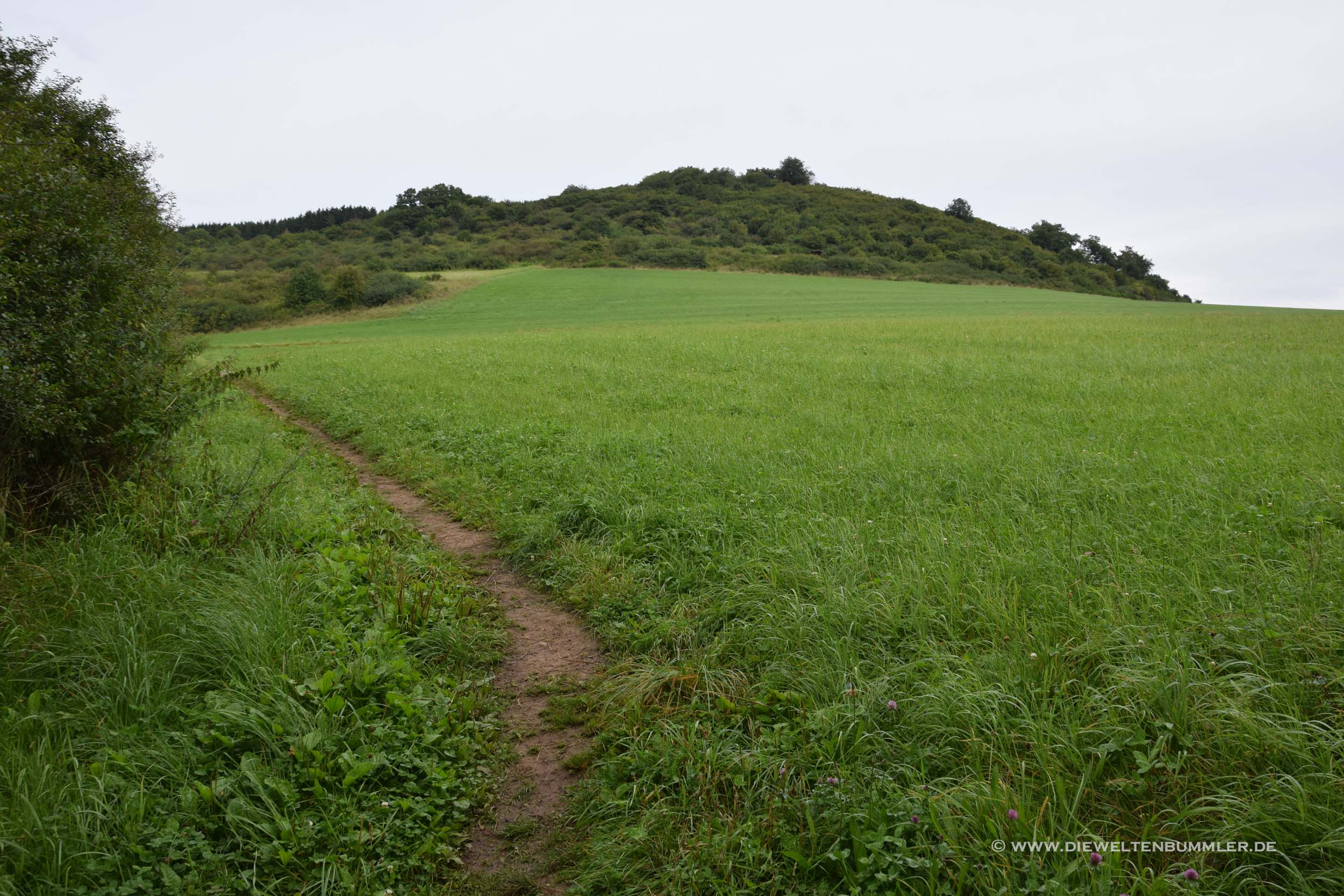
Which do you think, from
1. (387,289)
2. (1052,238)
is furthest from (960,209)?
(387,289)

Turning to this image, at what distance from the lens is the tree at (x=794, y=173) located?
12331 centimetres

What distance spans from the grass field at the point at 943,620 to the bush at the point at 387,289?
44321 millimetres

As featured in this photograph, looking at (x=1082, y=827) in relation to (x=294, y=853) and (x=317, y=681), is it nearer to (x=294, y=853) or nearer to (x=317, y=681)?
(x=294, y=853)

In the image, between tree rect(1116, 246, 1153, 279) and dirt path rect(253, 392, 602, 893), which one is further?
tree rect(1116, 246, 1153, 279)

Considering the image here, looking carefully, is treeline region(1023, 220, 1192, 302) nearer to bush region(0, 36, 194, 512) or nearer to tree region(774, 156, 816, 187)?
tree region(774, 156, 816, 187)

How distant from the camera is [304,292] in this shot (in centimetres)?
5241

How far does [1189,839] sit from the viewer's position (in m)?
2.71

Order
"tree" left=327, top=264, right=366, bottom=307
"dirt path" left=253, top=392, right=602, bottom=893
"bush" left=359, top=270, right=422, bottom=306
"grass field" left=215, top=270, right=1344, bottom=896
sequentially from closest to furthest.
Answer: "grass field" left=215, top=270, right=1344, bottom=896 < "dirt path" left=253, top=392, right=602, bottom=893 < "tree" left=327, top=264, right=366, bottom=307 < "bush" left=359, top=270, right=422, bottom=306

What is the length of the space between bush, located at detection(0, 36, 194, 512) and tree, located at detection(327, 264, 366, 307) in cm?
4834

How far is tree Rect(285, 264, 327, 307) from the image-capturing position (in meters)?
52.3

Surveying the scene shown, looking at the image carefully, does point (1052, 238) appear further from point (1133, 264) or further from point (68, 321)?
point (68, 321)

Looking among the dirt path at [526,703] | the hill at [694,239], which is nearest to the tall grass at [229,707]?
the dirt path at [526,703]

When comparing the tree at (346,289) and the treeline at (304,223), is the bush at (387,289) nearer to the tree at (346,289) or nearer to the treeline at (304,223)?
the tree at (346,289)

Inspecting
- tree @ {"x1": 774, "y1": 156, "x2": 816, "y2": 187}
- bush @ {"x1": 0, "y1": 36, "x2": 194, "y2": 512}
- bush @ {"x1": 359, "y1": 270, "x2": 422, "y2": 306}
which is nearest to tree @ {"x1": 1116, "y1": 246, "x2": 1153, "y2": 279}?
tree @ {"x1": 774, "y1": 156, "x2": 816, "y2": 187}
